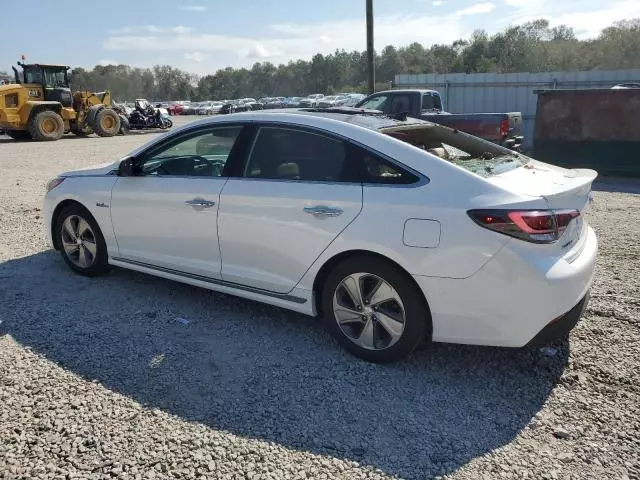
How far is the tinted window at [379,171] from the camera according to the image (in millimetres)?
3422

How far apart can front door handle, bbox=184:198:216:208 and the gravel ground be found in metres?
0.90

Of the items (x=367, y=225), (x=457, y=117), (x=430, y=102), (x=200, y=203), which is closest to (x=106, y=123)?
(x=430, y=102)

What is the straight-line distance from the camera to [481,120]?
11984 millimetres

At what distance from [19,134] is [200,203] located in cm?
2350

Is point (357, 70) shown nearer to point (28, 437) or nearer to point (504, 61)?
point (504, 61)

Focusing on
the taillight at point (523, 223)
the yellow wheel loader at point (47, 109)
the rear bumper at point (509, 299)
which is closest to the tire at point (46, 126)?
the yellow wheel loader at point (47, 109)

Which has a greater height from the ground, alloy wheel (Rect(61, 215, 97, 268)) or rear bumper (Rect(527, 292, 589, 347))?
alloy wheel (Rect(61, 215, 97, 268))

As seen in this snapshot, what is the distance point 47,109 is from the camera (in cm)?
2291

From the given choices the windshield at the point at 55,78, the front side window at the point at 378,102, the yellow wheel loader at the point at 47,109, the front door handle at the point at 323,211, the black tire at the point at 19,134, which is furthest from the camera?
the black tire at the point at 19,134

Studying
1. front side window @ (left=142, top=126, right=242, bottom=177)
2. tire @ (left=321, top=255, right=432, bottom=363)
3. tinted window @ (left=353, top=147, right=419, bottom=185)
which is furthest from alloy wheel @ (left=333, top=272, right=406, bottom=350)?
front side window @ (left=142, top=126, right=242, bottom=177)

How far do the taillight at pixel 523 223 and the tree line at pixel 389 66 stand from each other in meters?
29.0

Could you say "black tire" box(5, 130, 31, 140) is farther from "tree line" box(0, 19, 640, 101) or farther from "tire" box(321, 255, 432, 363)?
"tire" box(321, 255, 432, 363)

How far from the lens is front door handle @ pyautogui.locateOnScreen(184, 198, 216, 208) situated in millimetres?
4175

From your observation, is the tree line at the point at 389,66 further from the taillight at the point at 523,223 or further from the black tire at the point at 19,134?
the taillight at the point at 523,223
